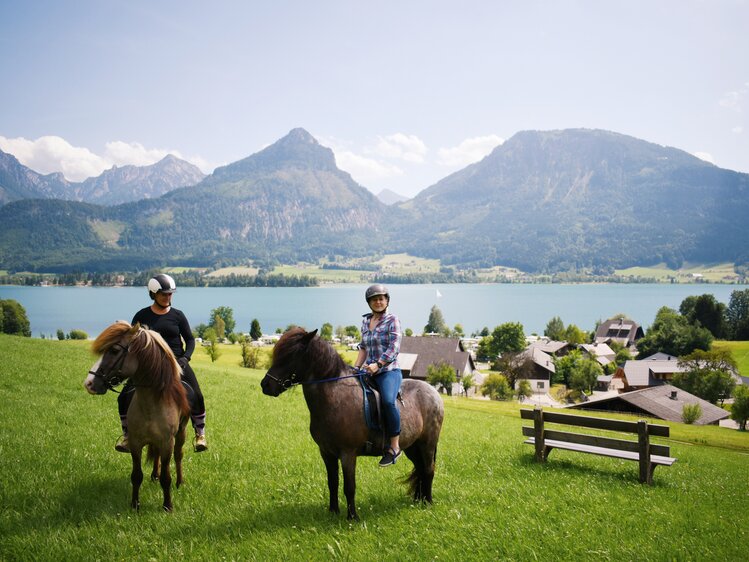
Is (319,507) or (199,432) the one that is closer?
(319,507)

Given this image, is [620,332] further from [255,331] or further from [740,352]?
[255,331]

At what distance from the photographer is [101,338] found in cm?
602

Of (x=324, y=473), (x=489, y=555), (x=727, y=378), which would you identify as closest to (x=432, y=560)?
(x=489, y=555)

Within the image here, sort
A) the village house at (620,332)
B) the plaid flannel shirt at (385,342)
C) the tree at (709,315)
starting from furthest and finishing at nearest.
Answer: the village house at (620,332), the tree at (709,315), the plaid flannel shirt at (385,342)

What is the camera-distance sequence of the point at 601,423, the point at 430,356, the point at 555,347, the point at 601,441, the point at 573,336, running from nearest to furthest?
the point at 601,441, the point at 601,423, the point at 430,356, the point at 555,347, the point at 573,336

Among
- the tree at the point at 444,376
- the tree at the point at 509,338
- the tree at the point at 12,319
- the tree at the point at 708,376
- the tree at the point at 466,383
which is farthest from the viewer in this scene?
the tree at the point at 509,338

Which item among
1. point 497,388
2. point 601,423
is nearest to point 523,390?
point 497,388

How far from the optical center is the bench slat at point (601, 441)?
9320 millimetres

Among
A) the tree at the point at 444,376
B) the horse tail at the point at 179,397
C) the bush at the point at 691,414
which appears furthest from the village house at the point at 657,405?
the horse tail at the point at 179,397

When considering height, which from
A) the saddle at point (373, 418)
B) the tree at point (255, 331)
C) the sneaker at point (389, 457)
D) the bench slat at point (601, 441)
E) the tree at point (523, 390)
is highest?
the saddle at point (373, 418)

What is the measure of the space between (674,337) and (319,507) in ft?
293

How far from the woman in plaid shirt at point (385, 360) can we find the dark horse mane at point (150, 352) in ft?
8.41

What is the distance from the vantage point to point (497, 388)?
186 feet

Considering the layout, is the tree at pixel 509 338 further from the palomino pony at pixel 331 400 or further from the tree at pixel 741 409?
the palomino pony at pixel 331 400
